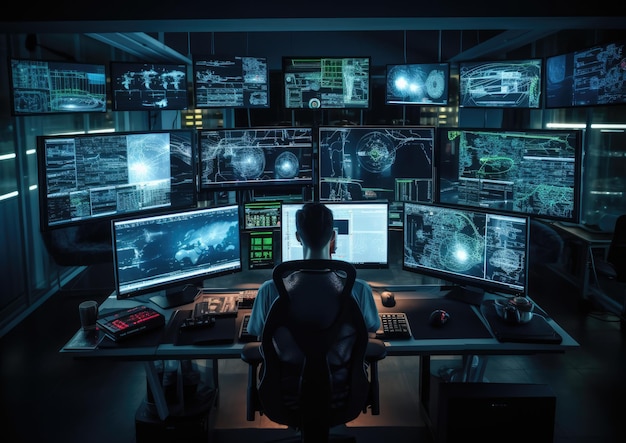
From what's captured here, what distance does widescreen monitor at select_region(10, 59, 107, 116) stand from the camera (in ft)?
14.4

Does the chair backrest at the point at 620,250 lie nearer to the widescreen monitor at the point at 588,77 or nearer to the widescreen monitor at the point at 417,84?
the widescreen monitor at the point at 588,77

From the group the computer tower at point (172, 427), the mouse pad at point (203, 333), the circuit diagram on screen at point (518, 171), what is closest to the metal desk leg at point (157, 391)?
the computer tower at point (172, 427)

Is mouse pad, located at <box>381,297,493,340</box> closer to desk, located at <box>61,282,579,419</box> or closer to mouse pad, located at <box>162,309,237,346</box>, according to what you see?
desk, located at <box>61,282,579,419</box>

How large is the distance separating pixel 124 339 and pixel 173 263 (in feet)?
1.60

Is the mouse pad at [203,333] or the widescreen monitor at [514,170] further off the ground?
the widescreen monitor at [514,170]

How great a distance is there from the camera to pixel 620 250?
14.2ft

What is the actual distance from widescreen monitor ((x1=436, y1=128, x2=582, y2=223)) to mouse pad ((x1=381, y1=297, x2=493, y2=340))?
622 millimetres

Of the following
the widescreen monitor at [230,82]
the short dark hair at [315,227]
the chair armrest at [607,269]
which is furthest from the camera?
the widescreen monitor at [230,82]

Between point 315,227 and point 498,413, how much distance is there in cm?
116

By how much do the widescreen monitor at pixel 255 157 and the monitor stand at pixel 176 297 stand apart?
0.72m

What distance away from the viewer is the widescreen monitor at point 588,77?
158 inches

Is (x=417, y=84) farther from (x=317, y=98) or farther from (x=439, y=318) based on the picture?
(x=439, y=318)

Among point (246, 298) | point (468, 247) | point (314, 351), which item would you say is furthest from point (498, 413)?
point (246, 298)

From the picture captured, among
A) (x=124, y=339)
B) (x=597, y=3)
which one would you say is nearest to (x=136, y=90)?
(x=124, y=339)
